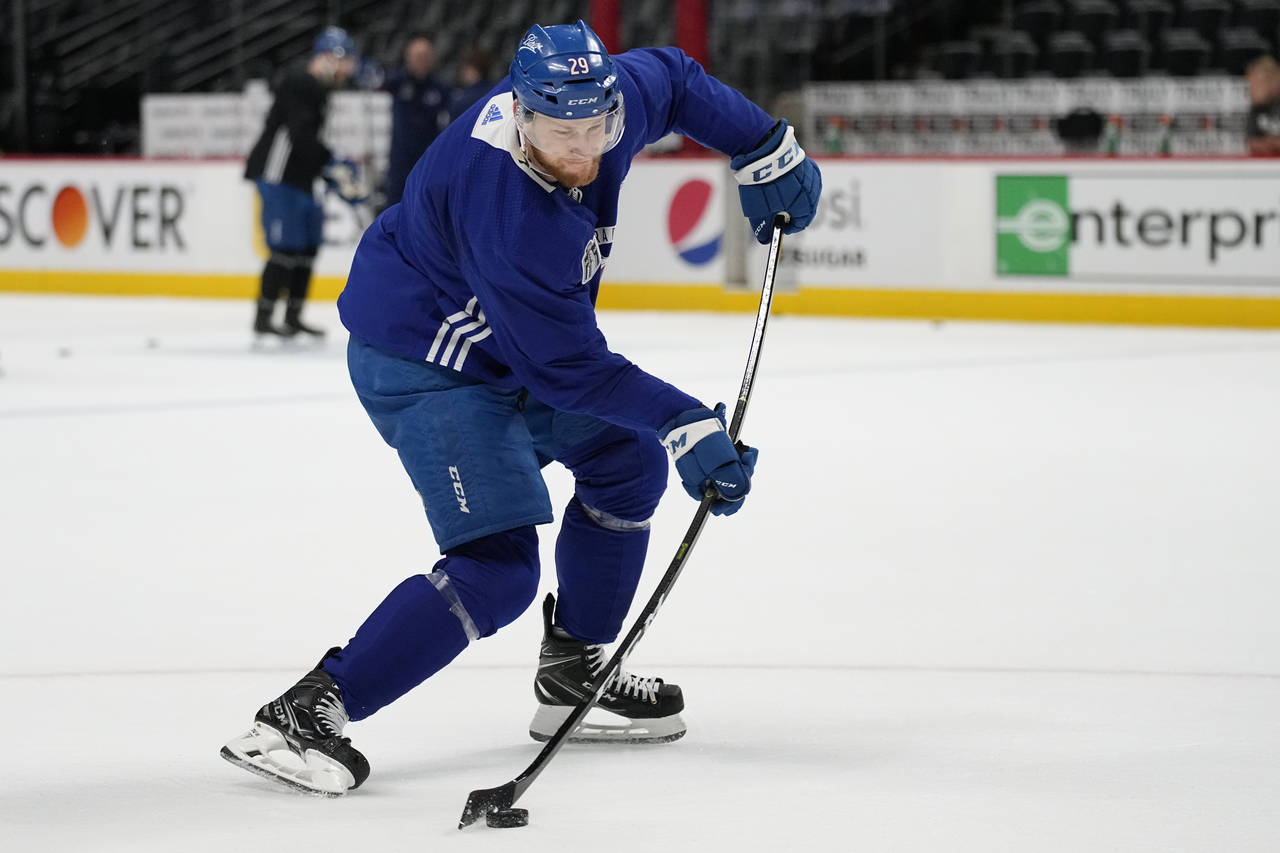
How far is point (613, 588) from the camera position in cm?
281

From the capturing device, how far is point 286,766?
252cm

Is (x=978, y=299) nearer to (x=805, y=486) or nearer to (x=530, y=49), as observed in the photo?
(x=805, y=486)

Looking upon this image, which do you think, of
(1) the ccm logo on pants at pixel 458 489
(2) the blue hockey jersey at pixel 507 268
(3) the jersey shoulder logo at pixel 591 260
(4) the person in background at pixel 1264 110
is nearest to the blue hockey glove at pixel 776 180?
(2) the blue hockey jersey at pixel 507 268

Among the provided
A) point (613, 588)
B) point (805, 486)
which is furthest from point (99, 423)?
point (613, 588)

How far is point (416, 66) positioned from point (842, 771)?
7390 millimetres

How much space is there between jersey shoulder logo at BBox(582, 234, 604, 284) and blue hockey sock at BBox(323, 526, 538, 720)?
36 cm

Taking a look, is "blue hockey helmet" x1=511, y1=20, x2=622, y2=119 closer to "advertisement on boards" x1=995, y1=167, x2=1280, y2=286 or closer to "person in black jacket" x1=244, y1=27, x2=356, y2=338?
"person in black jacket" x1=244, y1=27, x2=356, y2=338

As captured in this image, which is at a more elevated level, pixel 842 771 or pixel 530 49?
pixel 530 49

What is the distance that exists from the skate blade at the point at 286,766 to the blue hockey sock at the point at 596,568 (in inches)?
18.5

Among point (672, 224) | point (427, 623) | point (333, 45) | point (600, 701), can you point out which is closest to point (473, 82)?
point (333, 45)

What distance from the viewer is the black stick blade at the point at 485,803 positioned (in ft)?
7.75

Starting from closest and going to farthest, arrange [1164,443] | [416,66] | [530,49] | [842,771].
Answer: [530,49] < [842,771] < [1164,443] < [416,66]

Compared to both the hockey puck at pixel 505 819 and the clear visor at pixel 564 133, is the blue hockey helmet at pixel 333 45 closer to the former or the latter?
the clear visor at pixel 564 133

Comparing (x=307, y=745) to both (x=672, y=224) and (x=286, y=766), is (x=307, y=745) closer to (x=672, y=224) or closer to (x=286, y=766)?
(x=286, y=766)
